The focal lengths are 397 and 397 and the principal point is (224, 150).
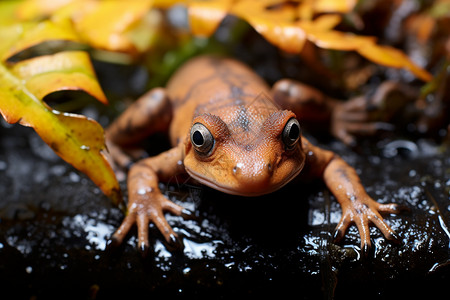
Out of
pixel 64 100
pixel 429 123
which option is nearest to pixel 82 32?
pixel 64 100

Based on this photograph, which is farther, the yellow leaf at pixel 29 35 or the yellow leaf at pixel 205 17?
the yellow leaf at pixel 205 17

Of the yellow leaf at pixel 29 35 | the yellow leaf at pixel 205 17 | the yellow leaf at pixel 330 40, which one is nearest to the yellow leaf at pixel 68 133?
the yellow leaf at pixel 29 35

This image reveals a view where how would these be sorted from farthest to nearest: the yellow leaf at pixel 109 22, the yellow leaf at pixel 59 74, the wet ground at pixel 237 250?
the yellow leaf at pixel 109 22
the yellow leaf at pixel 59 74
the wet ground at pixel 237 250

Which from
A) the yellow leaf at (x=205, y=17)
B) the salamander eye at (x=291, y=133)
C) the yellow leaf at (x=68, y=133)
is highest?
the yellow leaf at (x=205, y=17)

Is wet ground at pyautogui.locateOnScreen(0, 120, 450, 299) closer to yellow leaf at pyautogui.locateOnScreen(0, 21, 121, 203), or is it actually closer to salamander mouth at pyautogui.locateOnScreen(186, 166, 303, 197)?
salamander mouth at pyautogui.locateOnScreen(186, 166, 303, 197)

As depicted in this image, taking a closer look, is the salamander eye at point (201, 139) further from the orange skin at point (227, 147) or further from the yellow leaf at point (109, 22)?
the yellow leaf at point (109, 22)

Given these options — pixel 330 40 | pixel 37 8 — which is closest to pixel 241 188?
pixel 330 40

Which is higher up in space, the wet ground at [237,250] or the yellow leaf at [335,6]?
the yellow leaf at [335,6]
